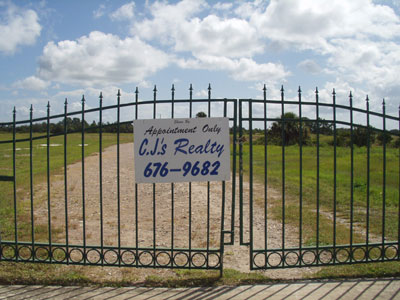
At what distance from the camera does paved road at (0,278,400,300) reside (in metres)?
3.85

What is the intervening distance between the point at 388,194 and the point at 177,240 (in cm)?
826

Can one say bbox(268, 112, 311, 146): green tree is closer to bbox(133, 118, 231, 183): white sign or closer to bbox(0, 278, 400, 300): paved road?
bbox(133, 118, 231, 183): white sign

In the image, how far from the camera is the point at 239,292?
3.95 m

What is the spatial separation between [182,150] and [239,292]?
187 cm

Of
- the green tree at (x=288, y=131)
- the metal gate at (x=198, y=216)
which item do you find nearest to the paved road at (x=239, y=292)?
the metal gate at (x=198, y=216)

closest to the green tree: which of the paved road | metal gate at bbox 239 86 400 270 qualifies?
metal gate at bbox 239 86 400 270

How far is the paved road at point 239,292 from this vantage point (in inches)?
152

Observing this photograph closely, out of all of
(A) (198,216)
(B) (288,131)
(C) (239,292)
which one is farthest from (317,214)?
(B) (288,131)

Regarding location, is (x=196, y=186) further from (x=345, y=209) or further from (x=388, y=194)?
(x=388, y=194)

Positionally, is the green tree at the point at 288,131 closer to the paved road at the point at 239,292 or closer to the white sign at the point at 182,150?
the white sign at the point at 182,150

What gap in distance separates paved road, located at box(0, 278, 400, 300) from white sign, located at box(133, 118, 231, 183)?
136cm

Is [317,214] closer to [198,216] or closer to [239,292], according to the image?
[239,292]

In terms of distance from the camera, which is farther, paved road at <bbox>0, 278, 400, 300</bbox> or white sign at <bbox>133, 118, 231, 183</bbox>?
white sign at <bbox>133, 118, 231, 183</bbox>

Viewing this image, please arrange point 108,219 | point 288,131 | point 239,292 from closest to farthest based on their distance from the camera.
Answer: point 239,292
point 108,219
point 288,131
